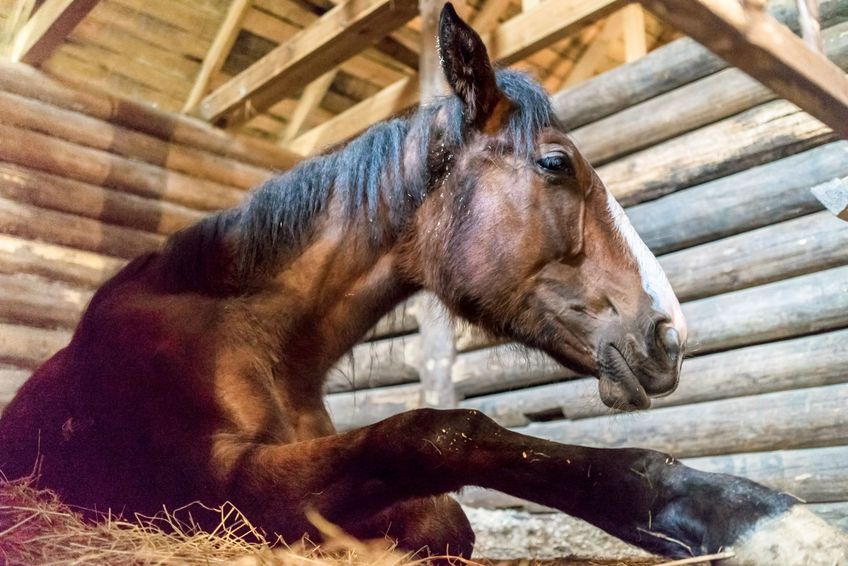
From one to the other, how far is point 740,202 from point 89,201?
9.46 feet

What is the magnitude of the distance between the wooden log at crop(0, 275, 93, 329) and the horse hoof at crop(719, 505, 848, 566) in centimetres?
273

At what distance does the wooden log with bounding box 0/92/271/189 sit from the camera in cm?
323

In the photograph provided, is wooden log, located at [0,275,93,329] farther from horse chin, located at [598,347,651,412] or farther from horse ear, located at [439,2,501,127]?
horse chin, located at [598,347,651,412]

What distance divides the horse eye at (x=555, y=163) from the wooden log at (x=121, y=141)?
1702mm

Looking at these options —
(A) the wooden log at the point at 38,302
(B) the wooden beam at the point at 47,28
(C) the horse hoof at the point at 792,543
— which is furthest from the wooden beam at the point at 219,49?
(C) the horse hoof at the point at 792,543

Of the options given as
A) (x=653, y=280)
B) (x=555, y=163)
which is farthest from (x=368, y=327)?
(x=653, y=280)

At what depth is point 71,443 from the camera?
66.4 inches

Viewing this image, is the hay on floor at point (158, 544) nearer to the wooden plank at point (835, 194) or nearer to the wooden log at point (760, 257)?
the wooden plank at point (835, 194)

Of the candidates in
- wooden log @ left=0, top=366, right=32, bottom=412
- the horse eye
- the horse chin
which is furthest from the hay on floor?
wooden log @ left=0, top=366, right=32, bottom=412

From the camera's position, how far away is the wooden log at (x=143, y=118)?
328cm

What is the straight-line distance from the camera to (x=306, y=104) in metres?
4.69

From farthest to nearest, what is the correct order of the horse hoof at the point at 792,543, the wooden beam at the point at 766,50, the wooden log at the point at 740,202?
the wooden log at the point at 740,202
the wooden beam at the point at 766,50
the horse hoof at the point at 792,543

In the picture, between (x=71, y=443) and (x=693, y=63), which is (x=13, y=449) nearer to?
(x=71, y=443)

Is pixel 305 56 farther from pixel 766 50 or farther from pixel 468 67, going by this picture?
pixel 766 50
